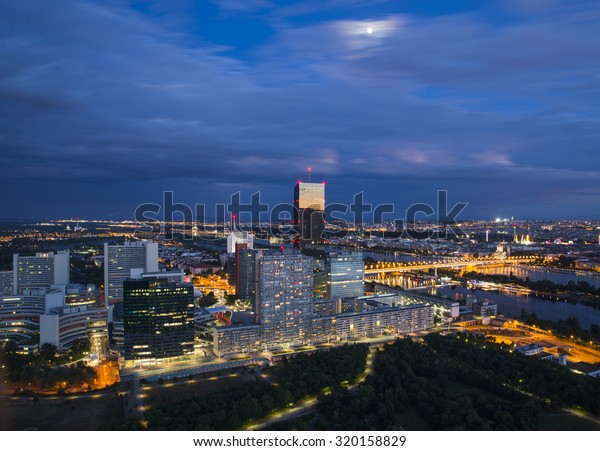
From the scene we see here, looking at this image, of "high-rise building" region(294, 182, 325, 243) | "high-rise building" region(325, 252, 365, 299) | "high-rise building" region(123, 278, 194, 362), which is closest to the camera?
"high-rise building" region(123, 278, 194, 362)

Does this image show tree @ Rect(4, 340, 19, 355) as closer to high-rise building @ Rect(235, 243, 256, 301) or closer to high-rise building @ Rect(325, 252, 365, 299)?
high-rise building @ Rect(235, 243, 256, 301)

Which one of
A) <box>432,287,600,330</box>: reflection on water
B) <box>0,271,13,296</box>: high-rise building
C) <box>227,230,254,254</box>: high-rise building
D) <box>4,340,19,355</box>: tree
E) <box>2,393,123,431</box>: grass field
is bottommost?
<box>2,393,123,431</box>: grass field

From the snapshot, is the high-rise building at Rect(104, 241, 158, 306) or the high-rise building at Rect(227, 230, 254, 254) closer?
the high-rise building at Rect(104, 241, 158, 306)

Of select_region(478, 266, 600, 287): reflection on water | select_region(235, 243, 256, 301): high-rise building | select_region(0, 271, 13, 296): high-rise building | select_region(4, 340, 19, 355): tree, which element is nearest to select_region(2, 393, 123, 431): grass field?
select_region(4, 340, 19, 355): tree

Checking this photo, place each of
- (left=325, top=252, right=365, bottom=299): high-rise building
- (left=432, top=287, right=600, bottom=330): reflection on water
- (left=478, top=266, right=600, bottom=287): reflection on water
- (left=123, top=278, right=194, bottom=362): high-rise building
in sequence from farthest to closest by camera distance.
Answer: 1. (left=478, top=266, right=600, bottom=287): reflection on water
2. (left=325, top=252, right=365, bottom=299): high-rise building
3. (left=432, top=287, right=600, bottom=330): reflection on water
4. (left=123, top=278, right=194, bottom=362): high-rise building

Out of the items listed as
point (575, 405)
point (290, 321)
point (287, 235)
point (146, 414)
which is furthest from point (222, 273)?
point (575, 405)

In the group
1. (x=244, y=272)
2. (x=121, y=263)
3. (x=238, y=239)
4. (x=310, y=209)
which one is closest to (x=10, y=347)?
(x=121, y=263)
